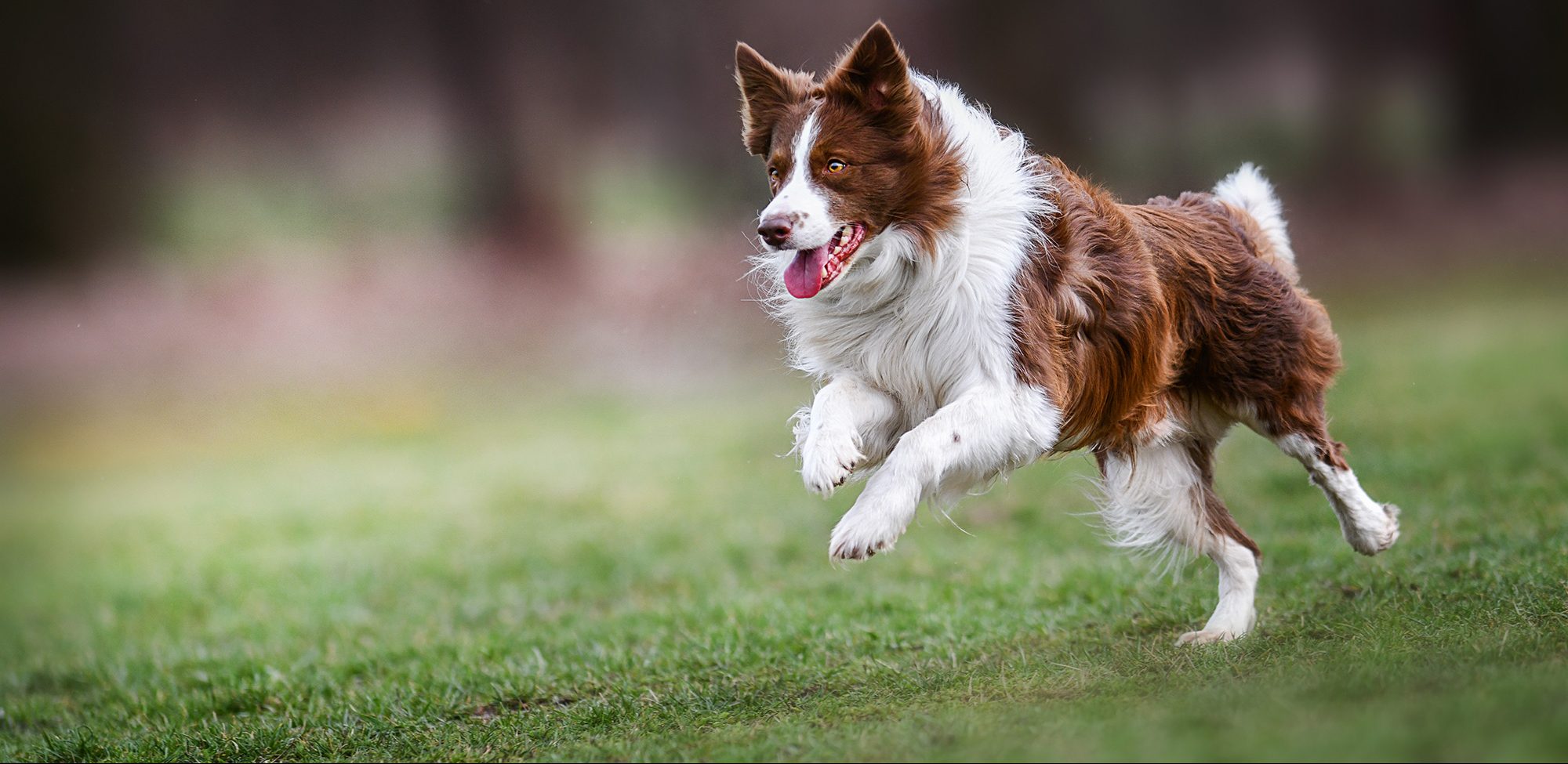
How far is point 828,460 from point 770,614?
8.43 ft

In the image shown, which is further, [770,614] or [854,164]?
[770,614]

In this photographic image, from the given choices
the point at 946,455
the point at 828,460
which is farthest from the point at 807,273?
the point at 946,455

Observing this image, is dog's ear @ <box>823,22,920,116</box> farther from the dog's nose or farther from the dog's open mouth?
the dog's nose

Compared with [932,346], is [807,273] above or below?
above

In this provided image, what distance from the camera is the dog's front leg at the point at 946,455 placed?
4.20 meters

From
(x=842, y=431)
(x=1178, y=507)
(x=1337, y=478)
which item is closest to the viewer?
(x=842, y=431)

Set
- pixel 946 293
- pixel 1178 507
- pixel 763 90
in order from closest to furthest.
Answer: pixel 946 293, pixel 763 90, pixel 1178 507

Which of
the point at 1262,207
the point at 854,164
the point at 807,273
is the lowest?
→ the point at 807,273

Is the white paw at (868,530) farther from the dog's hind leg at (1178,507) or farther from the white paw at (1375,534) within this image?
the white paw at (1375,534)

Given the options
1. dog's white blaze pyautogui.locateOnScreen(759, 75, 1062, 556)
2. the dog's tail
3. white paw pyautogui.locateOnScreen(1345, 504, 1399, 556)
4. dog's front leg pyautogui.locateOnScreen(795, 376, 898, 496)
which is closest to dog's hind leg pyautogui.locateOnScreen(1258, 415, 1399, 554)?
white paw pyautogui.locateOnScreen(1345, 504, 1399, 556)

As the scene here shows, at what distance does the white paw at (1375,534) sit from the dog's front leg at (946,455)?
1640 millimetres

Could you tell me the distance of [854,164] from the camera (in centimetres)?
451

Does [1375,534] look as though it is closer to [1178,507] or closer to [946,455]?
[1178,507]

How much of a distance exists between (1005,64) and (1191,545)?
39.0 ft
